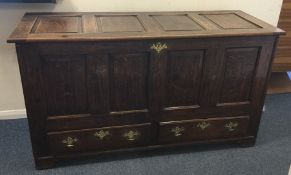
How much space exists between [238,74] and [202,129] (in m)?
0.39

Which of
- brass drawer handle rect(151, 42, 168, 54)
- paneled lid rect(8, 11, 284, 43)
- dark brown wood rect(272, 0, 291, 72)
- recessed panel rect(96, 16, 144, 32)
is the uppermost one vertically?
paneled lid rect(8, 11, 284, 43)

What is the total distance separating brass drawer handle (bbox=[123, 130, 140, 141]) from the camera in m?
1.72

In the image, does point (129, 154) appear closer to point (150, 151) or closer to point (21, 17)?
point (150, 151)

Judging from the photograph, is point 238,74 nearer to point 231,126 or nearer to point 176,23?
point 231,126

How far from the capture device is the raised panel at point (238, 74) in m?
1.63

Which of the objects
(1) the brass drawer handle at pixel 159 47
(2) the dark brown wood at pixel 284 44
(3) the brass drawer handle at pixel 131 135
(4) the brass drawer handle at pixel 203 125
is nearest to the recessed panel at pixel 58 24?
(1) the brass drawer handle at pixel 159 47

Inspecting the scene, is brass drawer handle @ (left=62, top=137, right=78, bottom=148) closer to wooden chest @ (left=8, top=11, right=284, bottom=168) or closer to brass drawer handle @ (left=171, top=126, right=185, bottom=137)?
wooden chest @ (left=8, top=11, right=284, bottom=168)

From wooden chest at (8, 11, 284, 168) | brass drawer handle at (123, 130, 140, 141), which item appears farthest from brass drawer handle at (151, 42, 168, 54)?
brass drawer handle at (123, 130, 140, 141)

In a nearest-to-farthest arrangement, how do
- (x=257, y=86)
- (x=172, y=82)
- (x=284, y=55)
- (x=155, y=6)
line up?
(x=172, y=82), (x=257, y=86), (x=155, y=6), (x=284, y=55)

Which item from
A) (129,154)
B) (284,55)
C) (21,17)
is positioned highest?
(21,17)

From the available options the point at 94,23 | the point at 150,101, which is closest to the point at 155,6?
the point at 94,23

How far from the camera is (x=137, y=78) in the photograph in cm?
158

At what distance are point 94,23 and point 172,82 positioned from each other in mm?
527

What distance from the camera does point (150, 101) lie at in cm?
166
